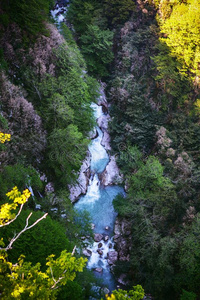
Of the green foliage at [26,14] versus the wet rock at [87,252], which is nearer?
the green foliage at [26,14]

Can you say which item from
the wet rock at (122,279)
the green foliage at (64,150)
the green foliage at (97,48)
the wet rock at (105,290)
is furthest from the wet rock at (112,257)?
the green foliage at (97,48)

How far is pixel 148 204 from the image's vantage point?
17578 millimetres

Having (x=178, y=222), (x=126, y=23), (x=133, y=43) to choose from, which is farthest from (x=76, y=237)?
(x=126, y=23)

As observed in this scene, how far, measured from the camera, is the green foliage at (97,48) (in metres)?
26.3

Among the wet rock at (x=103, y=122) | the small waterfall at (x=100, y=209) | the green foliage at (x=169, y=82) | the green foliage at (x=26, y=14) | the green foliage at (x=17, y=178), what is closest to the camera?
the green foliage at (x=17, y=178)

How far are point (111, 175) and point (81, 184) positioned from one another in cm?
346

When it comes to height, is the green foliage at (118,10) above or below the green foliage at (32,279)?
above

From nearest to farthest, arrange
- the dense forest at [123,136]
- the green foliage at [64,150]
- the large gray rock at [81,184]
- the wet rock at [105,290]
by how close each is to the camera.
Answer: the dense forest at [123,136], the wet rock at [105,290], the green foliage at [64,150], the large gray rock at [81,184]

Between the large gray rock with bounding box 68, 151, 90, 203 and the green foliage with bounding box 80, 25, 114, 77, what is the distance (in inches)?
471

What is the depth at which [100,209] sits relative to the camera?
1995 cm

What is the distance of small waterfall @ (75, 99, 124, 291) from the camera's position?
16.7 metres

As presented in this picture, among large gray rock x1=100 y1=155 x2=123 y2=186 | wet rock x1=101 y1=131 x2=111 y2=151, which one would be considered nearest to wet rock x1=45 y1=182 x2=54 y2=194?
large gray rock x1=100 y1=155 x2=123 y2=186

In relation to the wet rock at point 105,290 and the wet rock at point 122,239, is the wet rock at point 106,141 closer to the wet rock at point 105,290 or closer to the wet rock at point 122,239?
the wet rock at point 122,239

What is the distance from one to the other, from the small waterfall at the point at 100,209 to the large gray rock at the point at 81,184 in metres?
0.47
